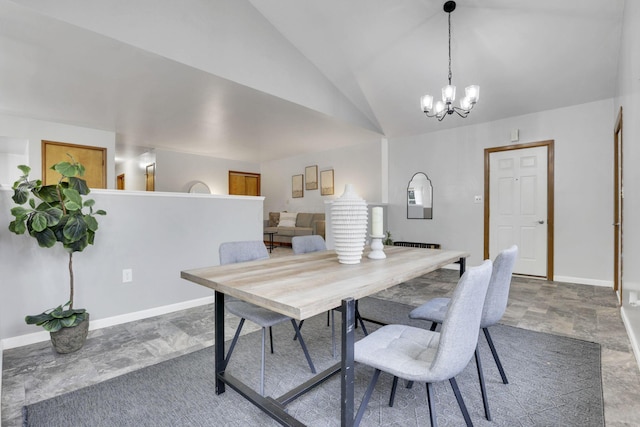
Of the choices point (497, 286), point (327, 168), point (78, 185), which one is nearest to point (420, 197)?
point (327, 168)

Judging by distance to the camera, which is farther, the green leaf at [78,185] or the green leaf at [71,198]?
the green leaf at [78,185]

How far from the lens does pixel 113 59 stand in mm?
2996

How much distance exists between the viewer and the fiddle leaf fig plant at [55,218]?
6.64 ft

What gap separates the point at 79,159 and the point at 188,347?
452 centimetres

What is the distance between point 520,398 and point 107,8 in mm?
3908

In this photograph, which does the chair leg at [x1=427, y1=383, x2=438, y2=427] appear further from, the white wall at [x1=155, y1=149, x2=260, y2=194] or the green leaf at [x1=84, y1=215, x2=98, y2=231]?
the white wall at [x1=155, y1=149, x2=260, y2=194]

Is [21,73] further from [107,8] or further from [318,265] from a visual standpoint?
[318,265]

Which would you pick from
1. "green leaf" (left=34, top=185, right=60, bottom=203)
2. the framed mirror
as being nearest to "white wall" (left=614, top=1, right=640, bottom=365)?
"green leaf" (left=34, top=185, right=60, bottom=203)

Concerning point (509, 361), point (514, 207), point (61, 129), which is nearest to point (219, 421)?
point (509, 361)

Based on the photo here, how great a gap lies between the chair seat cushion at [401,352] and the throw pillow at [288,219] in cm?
634

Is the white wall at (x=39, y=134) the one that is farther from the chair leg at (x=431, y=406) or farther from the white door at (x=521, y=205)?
the white door at (x=521, y=205)

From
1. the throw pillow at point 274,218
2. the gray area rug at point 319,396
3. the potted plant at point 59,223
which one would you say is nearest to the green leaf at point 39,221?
the potted plant at point 59,223

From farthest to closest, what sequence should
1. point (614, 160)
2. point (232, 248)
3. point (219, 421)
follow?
point (614, 160), point (232, 248), point (219, 421)

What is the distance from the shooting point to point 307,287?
121 centimetres
